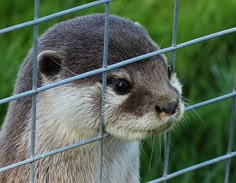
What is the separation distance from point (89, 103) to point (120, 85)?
0.11m

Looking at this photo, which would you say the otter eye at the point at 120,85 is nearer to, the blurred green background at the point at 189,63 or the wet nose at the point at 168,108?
the wet nose at the point at 168,108

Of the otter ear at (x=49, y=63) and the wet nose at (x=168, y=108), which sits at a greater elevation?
the otter ear at (x=49, y=63)

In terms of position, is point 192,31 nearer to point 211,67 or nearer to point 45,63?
point 211,67

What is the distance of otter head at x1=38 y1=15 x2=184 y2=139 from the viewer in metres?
3.01

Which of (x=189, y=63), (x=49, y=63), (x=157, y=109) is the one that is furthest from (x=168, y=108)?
(x=189, y=63)

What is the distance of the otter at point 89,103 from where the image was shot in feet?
9.95

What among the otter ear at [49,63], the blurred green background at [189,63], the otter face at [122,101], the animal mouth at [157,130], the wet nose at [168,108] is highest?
the blurred green background at [189,63]

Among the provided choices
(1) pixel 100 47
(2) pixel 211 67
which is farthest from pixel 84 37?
(2) pixel 211 67

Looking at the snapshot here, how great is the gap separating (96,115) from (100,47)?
0.22m

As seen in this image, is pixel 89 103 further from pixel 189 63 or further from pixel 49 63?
pixel 189 63

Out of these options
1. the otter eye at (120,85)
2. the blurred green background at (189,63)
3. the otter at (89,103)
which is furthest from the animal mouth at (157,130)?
the blurred green background at (189,63)

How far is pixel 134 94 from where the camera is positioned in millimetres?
3057

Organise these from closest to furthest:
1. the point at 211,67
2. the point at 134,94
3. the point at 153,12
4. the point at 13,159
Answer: the point at 134,94, the point at 13,159, the point at 211,67, the point at 153,12

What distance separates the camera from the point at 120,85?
3.06 m
